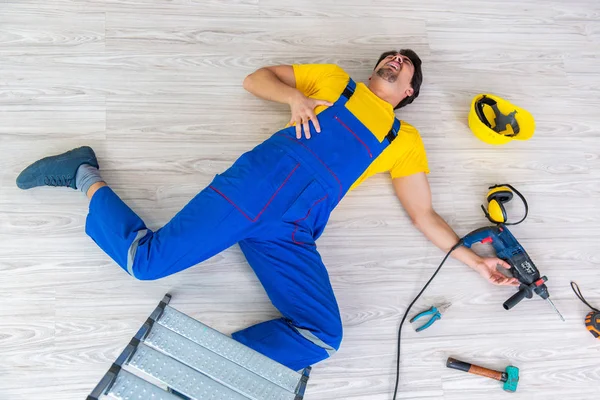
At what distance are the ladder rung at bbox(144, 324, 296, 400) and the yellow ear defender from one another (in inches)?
45.8

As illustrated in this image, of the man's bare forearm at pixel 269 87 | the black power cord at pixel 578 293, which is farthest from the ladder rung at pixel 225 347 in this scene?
the black power cord at pixel 578 293

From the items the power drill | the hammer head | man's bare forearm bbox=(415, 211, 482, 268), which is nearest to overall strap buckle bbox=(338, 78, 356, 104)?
man's bare forearm bbox=(415, 211, 482, 268)

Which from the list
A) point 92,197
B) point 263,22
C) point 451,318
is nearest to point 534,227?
point 451,318

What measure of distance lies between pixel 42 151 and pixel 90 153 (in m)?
0.21

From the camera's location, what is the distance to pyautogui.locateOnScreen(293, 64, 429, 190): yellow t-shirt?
1859mm

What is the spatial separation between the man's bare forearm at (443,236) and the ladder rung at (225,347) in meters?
0.86

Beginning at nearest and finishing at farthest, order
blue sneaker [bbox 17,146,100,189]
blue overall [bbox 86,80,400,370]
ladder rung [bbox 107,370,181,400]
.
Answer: ladder rung [bbox 107,370,181,400], blue overall [bbox 86,80,400,370], blue sneaker [bbox 17,146,100,189]

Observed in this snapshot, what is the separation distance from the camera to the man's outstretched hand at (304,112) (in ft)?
A: 5.82

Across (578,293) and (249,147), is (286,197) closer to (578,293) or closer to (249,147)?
(249,147)

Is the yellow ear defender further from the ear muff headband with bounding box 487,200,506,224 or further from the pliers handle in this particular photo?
the pliers handle

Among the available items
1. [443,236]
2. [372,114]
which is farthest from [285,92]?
[443,236]

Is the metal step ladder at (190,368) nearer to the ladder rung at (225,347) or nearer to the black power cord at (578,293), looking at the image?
the ladder rung at (225,347)

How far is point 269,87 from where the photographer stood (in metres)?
1.91

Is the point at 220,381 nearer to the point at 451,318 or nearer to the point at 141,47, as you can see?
the point at 451,318
